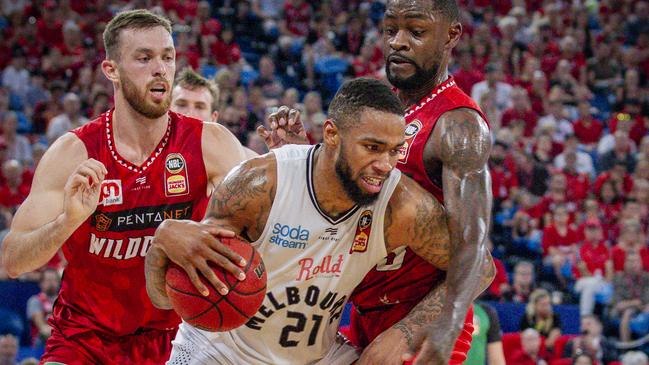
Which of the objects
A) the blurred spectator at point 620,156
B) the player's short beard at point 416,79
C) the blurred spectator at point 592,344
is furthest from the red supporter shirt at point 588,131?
the player's short beard at point 416,79

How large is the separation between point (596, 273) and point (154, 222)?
8214mm

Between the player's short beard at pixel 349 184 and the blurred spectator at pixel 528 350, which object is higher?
the player's short beard at pixel 349 184

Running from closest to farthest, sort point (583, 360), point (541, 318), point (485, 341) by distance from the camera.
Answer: point (485, 341)
point (583, 360)
point (541, 318)

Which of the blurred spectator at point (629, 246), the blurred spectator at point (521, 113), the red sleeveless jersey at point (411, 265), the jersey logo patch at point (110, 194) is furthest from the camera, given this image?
the blurred spectator at point (521, 113)

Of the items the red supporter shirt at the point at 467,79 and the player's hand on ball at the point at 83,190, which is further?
the red supporter shirt at the point at 467,79

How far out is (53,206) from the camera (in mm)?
4227

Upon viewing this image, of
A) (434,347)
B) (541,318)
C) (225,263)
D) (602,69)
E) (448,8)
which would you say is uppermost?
(602,69)

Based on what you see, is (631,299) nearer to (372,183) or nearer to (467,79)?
(467,79)

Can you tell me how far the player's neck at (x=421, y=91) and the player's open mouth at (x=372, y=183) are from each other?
0.76m

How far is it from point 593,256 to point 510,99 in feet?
12.1

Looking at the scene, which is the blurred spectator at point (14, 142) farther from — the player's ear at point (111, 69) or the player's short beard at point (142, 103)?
the player's short beard at point (142, 103)

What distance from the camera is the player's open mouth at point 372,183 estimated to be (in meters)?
3.64

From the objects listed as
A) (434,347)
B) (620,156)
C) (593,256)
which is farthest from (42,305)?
(620,156)

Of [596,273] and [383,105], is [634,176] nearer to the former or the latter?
[596,273]
